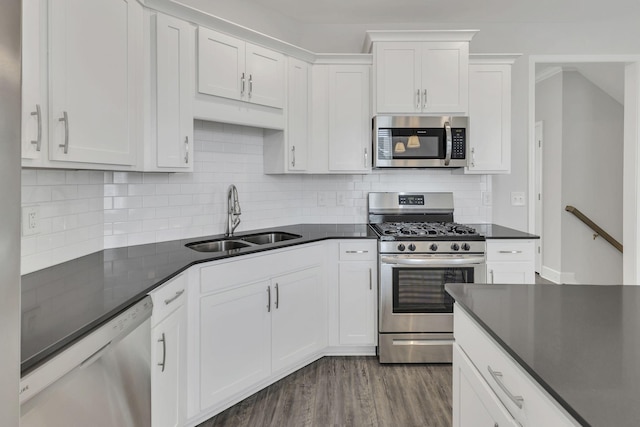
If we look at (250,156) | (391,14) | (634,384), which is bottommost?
(634,384)

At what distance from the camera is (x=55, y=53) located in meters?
1.50

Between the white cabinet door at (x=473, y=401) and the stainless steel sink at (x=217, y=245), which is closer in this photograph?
the white cabinet door at (x=473, y=401)

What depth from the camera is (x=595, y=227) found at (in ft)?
16.2

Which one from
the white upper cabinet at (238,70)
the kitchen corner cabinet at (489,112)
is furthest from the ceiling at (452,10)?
the white upper cabinet at (238,70)

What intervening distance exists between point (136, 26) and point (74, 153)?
904mm

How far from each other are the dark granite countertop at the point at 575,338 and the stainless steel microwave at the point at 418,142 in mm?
1934

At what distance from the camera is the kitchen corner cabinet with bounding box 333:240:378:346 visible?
3.09 metres

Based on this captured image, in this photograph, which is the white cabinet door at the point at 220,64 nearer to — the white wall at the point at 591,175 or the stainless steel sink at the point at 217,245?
the stainless steel sink at the point at 217,245

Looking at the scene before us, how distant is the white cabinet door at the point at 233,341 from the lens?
221 centimetres

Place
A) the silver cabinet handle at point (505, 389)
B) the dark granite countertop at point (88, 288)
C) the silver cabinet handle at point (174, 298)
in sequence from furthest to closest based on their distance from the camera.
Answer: the silver cabinet handle at point (174, 298) → the dark granite countertop at point (88, 288) → the silver cabinet handle at point (505, 389)

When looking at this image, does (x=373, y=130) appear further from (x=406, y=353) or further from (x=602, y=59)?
(x=602, y=59)

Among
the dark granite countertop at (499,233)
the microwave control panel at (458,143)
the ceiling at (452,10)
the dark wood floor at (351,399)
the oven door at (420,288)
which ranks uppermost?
the ceiling at (452,10)

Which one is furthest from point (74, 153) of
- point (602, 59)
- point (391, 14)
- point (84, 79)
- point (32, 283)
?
point (602, 59)

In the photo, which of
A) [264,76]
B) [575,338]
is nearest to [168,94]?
[264,76]
